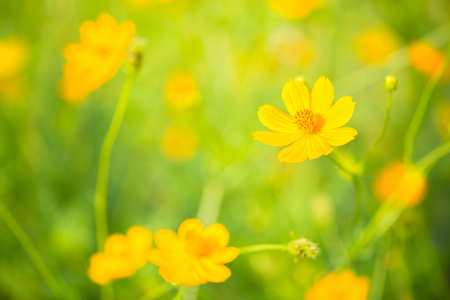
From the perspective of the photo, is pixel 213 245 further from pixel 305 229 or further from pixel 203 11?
pixel 203 11

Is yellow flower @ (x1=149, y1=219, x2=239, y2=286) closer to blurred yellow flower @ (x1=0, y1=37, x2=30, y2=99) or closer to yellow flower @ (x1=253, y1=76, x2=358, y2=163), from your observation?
yellow flower @ (x1=253, y1=76, x2=358, y2=163)

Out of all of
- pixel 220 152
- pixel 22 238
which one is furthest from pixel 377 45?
pixel 22 238

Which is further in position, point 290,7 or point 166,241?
point 290,7

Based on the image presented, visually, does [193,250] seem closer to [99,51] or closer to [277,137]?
[277,137]

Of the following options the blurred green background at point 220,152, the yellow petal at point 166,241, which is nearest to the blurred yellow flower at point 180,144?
the blurred green background at point 220,152

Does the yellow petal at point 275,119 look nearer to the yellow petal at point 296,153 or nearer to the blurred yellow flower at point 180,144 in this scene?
the yellow petal at point 296,153

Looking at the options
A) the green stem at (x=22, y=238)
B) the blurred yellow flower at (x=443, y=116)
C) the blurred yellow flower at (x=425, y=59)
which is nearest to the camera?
the green stem at (x=22, y=238)

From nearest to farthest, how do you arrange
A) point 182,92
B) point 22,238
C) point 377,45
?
1. point 22,238
2. point 182,92
3. point 377,45
